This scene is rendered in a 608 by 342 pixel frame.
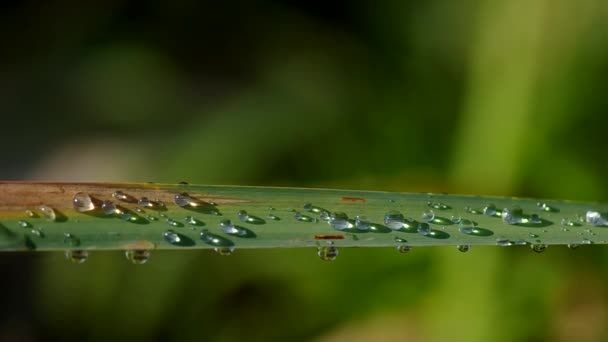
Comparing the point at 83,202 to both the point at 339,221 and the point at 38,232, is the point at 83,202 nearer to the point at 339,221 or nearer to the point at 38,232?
the point at 38,232

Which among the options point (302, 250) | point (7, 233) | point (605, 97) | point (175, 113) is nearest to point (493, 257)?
point (302, 250)

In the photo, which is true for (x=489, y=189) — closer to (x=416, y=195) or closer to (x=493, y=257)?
(x=493, y=257)

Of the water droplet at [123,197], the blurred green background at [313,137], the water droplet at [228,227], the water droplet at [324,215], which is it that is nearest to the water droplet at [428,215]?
the water droplet at [324,215]

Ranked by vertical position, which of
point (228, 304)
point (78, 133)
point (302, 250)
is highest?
point (78, 133)

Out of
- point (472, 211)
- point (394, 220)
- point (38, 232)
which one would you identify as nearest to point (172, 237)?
point (38, 232)

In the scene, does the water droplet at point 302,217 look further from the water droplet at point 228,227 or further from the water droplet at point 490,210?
the water droplet at point 490,210

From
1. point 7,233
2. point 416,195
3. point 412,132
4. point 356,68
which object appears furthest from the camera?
point 356,68

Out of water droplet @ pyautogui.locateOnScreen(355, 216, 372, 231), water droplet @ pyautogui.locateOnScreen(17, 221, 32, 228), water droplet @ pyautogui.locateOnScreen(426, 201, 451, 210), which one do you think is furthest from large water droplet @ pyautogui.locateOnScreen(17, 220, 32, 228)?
water droplet @ pyautogui.locateOnScreen(426, 201, 451, 210)
